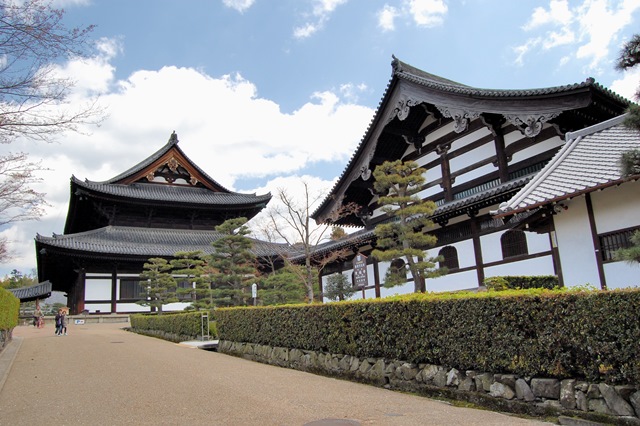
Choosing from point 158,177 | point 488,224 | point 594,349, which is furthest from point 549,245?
point 158,177

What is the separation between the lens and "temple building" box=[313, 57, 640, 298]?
1161 cm

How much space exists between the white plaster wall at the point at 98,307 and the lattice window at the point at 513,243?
2466 cm

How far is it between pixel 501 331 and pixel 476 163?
9.61 m

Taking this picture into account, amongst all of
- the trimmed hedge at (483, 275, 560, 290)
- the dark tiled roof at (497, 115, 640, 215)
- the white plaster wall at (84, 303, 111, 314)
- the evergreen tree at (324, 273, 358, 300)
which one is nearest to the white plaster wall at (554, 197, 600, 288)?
the dark tiled roof at (497, 115, 640, 215)

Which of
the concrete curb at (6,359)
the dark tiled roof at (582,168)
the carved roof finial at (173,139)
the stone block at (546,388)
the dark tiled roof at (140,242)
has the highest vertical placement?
the carved roof finial at (173,139)

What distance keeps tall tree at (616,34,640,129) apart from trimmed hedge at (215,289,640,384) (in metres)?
2.09

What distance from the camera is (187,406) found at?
686 centimetres

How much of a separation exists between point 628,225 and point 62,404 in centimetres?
1018

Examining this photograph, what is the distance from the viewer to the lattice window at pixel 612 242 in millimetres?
9102

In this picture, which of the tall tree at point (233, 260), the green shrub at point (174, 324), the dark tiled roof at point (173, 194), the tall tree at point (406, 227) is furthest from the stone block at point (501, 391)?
the dark tiled roof at point (173, 194)

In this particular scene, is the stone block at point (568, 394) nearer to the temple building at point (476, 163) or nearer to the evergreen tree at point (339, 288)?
the temple building at point (476, 163)

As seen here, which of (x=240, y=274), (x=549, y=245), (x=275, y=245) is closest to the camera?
(x=549, y=245)

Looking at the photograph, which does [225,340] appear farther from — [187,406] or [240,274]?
[187,406]

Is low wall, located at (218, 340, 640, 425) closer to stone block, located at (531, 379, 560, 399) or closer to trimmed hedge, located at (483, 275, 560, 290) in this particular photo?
stone block, located at (531, 379, 560, 399)
